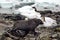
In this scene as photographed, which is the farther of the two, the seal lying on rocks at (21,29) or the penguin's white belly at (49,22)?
the penguin's white belly at (49,22)

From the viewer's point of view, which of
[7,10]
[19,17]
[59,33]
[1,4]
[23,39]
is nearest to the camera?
[23,39]

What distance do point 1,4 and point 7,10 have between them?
34.1 inches

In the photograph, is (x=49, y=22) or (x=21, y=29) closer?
(x=21, y=29)

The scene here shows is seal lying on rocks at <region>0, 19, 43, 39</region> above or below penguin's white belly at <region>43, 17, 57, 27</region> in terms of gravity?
above

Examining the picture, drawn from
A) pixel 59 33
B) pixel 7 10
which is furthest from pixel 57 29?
pixel 7 10

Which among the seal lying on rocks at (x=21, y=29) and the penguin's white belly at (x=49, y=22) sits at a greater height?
the seal lying on rocks at (x=21, y=29)

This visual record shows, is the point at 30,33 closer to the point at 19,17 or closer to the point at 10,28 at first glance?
the point at 10,28

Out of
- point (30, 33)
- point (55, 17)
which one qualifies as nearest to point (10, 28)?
point (30, 33)

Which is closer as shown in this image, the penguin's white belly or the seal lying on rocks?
the seal lying on rocks

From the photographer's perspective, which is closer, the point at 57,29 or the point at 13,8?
the point at 57,29

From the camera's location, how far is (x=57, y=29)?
4.84m

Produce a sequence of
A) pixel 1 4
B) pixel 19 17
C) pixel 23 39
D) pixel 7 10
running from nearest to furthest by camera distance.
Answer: pixel 23 39 < pixel 19 17 < pixel 7 10 < pixel 1 4

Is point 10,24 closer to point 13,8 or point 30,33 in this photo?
point 30,33

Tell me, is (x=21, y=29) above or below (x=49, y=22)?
above
